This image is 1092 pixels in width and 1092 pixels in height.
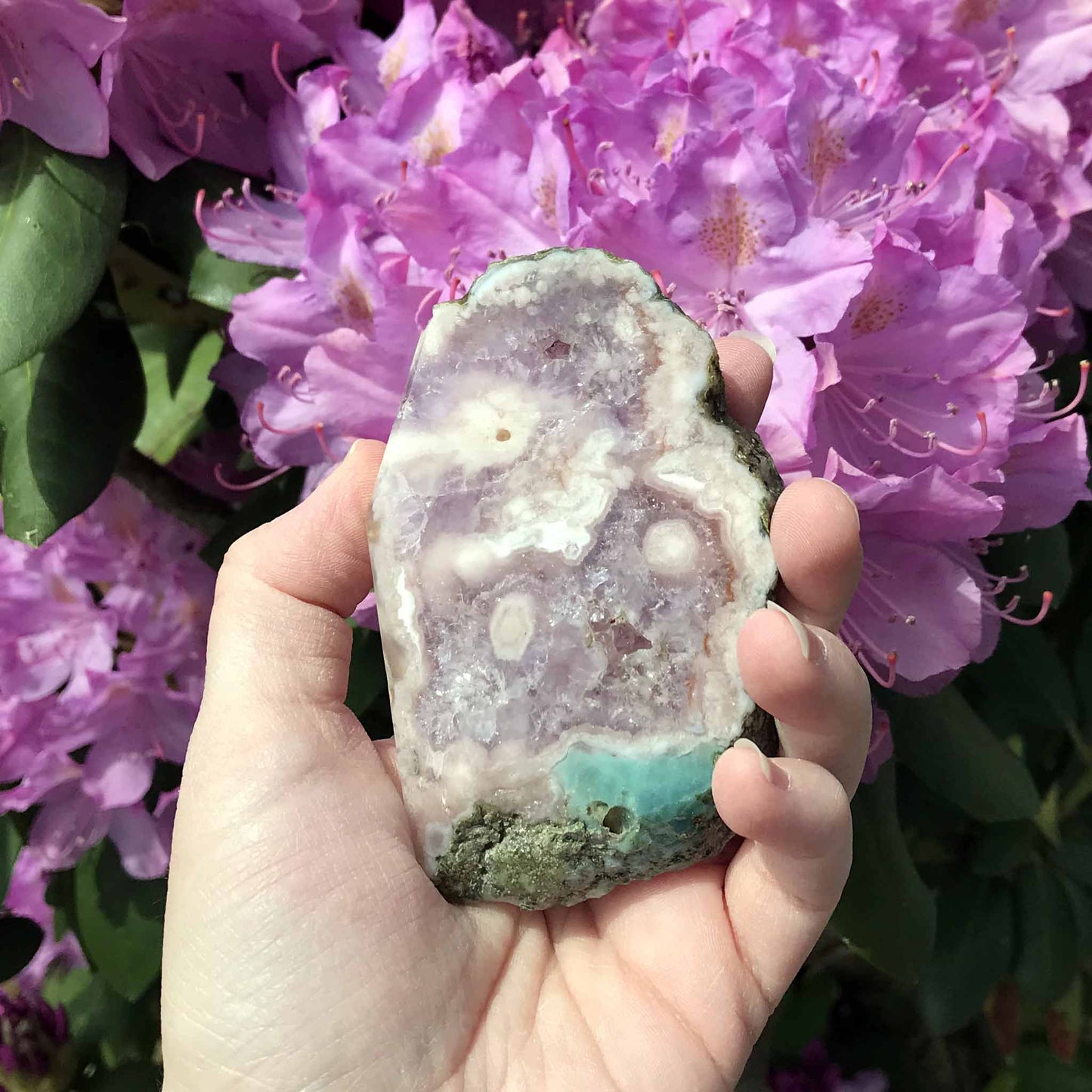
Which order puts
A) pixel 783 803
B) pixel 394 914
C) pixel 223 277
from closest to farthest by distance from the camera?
pixel 783 803 → pixel 394 914 → pixel 223 277

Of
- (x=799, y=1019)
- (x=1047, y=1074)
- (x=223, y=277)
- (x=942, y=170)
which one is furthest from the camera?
(x=799, y=1019)

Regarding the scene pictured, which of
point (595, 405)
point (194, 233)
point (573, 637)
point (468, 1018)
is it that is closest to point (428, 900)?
point (468, 1018)

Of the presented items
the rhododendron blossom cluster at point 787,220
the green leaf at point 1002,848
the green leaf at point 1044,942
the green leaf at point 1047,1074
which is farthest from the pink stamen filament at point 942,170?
the green leaf at point 1047,1074

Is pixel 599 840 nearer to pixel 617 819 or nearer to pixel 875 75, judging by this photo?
pixel 617 819

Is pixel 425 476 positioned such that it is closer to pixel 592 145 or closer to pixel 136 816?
pixel 592 145

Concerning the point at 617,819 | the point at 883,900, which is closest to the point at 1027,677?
the point at 883,900

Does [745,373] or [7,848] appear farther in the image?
[7,848]
